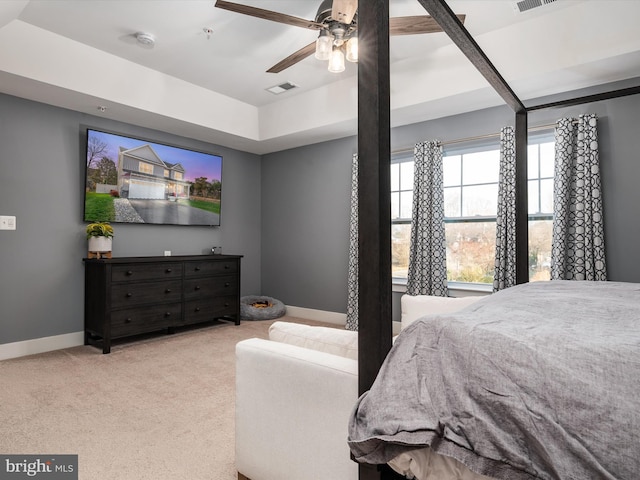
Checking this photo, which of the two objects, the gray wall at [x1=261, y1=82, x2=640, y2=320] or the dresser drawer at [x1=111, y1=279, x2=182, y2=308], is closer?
the gray wall at [x1=261, y1=82, x2=640, y2=320]

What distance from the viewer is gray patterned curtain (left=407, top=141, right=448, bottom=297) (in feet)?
13.4

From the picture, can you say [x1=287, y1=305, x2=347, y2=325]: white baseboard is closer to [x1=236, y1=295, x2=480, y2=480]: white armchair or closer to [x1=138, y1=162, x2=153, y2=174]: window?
[x1=138, y1=162, x2=153, y2=174]: window

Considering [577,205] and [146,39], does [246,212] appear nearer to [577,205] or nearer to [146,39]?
[146,39]

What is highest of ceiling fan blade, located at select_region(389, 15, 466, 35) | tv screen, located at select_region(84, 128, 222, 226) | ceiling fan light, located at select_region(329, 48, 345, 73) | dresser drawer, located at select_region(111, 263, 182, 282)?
ceiling fan blade, located at select_region(389, 15, 466, 35)

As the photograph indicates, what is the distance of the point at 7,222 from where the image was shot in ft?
11.6

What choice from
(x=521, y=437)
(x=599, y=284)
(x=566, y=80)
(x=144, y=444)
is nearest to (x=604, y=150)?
(x=566, y=80)

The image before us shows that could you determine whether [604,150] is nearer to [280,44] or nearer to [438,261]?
[438,261]

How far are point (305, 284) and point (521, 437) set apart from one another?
15.0 ft

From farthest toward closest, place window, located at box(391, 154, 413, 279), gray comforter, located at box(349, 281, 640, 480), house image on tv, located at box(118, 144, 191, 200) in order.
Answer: window, located at box(391, 154, 413, 279) < house image on tv, located at box(118, 144, 191, 200) < gray comforter, located at box(349, 281, 640, 480)

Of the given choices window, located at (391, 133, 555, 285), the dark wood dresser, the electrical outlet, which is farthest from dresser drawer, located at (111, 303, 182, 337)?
window, located at (391, 133, 555, 285)

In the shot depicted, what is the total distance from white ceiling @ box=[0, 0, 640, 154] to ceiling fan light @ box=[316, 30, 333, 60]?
44 centimetres

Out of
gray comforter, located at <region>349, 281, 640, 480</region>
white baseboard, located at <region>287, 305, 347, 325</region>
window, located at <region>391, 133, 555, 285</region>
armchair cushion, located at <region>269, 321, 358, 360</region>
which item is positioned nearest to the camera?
gray comforter, located at <region>349, 281, 640, 480</region>

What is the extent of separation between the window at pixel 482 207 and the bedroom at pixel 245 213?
0.29m

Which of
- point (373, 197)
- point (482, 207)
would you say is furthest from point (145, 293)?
point (482, 207)
